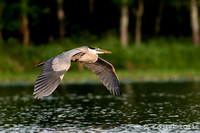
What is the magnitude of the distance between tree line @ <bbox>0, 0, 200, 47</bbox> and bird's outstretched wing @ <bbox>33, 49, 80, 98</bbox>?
21.8 metres

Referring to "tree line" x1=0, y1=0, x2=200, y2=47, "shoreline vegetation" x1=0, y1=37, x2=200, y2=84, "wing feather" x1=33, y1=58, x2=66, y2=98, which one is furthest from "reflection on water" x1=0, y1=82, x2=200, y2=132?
"tree line" x1=0, y1=0, x2=200, y2=47

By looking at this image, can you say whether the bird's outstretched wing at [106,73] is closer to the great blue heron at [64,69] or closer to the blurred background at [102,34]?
the great blue heron at [64,69]

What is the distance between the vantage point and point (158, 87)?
71.0ft

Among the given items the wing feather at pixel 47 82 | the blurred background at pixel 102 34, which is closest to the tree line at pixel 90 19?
the blurred background at pixel 102 34

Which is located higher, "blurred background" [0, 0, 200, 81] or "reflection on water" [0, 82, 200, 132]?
"blurred background" [0, 0, 200, 81]

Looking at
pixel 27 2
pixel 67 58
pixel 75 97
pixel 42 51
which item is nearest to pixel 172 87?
pixel 75 97

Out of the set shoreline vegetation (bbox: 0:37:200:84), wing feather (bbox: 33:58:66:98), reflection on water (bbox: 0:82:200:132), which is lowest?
reflection on water (bbox: 0:82:200:132)

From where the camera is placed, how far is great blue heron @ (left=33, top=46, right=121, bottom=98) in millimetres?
9312

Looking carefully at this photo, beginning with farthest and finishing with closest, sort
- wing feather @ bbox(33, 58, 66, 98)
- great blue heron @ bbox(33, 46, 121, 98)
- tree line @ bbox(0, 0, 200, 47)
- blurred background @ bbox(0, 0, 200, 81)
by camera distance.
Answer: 1. tree line @ bbox(0, 0, 200, 47)
2. blurred background @ bbox(0, 0, 200, 81)
3. great blue heron @ bbox(33, 46, 121, 98)
4. wing feather @ bbox(33, 58, 66, 98)

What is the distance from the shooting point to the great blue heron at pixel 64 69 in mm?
9312

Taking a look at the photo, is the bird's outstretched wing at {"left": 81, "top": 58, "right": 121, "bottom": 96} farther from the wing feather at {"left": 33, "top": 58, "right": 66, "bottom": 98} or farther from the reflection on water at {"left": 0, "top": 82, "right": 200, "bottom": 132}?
the wing feather at {"left": 33, "top": 58, "right": 66, "bottom": 98}

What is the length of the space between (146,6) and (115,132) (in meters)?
36.0

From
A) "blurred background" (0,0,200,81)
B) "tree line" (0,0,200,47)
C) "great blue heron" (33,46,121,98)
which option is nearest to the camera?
"great blue heron" (33,46,121,98)

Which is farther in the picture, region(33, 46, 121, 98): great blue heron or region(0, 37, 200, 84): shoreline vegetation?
region(0, 37, 200, 84): shoreline vegetation
